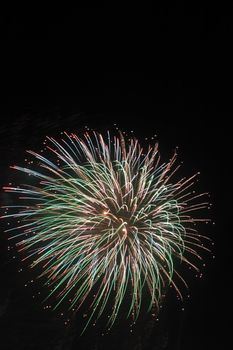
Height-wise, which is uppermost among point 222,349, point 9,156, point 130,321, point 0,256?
point 9,156

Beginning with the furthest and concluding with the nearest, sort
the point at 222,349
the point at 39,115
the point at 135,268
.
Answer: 1. the point at 222,349
2. the point at 39,115
3. the point at 135,268

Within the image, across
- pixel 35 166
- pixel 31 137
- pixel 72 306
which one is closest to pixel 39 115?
pixel 31 137

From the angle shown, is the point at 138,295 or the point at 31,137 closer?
the point at 31,137

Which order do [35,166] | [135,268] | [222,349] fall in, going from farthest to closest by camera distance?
[35,166], [222,349], [135,268]

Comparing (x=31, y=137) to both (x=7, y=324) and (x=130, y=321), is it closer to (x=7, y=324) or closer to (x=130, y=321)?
(x=7, y=324)

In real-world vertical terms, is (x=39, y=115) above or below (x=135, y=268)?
above

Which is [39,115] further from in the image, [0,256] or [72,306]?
[72,306]

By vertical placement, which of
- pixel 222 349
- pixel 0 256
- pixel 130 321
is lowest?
pixel 222 349

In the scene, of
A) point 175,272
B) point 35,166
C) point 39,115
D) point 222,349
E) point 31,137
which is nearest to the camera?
point 39,115

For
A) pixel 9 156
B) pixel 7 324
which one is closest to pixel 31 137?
pixel 9 156
